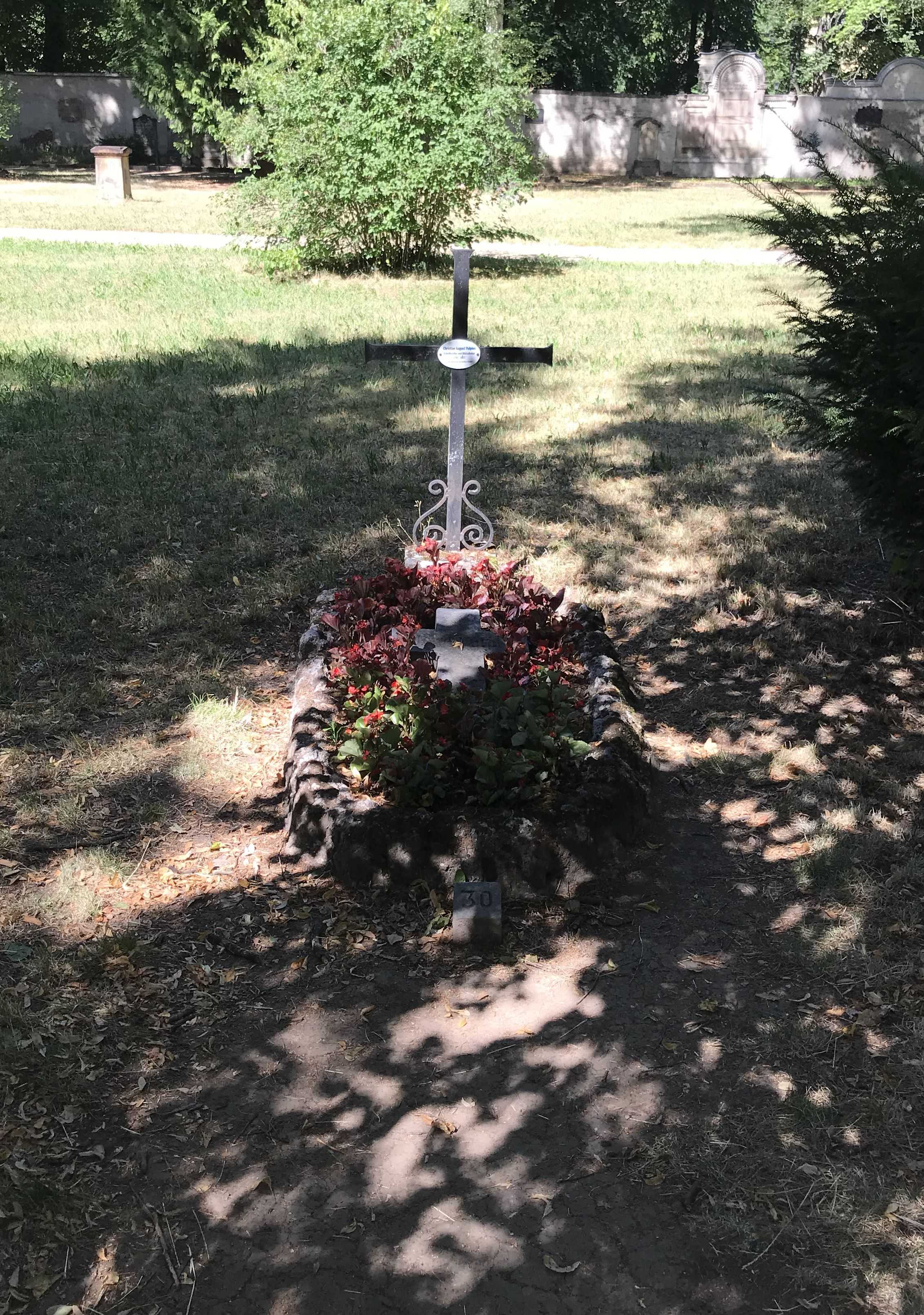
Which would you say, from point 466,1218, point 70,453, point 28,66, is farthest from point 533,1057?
point 28,66

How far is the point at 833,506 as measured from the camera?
7.28m

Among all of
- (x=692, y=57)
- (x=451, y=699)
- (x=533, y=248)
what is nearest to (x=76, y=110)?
(x=533, y=248)

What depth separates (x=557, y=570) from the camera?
6.51 m

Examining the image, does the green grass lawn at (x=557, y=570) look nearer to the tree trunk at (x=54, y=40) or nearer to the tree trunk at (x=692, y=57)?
the tree trunk at (x=54, y=40)

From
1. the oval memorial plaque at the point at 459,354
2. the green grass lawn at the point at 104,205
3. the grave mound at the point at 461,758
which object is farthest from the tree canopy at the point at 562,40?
the grave mound at the point at 461,758

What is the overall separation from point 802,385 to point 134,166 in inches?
1208

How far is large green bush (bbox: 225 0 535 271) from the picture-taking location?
13.3 metres

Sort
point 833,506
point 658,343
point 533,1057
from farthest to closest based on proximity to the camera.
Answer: point 658,343
point 833,506
point 533,1057

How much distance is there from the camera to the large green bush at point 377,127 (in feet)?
43.6

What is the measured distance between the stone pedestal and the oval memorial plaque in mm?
20613

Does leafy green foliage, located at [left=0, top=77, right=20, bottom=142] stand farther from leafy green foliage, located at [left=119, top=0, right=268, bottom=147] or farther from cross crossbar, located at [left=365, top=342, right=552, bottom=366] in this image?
cross crossbar, located at [left=365, top=342, right=552, bottom=366]

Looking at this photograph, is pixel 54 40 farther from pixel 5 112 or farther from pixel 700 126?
pixel 700 126

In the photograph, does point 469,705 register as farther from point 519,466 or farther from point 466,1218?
point 519,466

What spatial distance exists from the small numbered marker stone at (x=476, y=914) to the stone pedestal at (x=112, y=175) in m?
23.4
